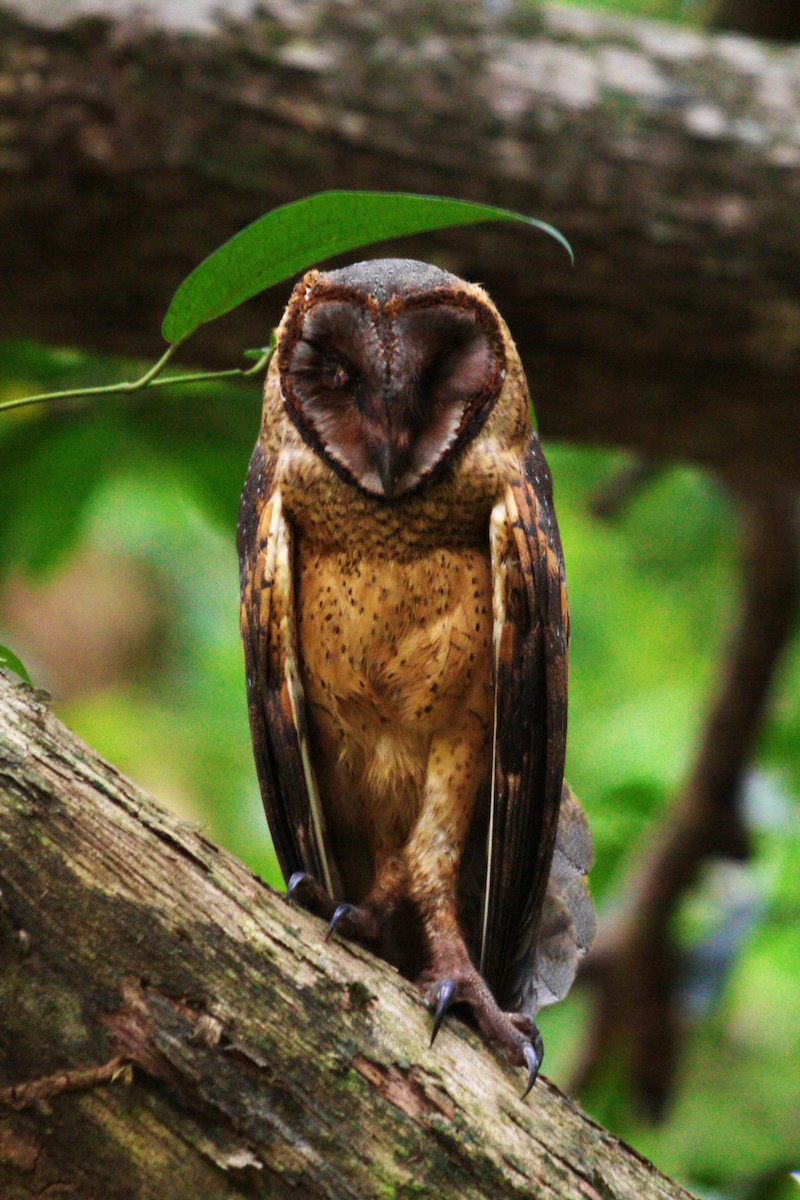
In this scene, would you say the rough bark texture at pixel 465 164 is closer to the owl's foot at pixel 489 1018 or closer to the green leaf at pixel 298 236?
the green leaf at pixel 298 236

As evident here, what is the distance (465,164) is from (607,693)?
3.01 metres

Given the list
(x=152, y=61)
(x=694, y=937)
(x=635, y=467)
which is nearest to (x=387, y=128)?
(x=152, y=61)

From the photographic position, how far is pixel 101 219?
14.2 ft

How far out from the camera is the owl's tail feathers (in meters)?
3.23

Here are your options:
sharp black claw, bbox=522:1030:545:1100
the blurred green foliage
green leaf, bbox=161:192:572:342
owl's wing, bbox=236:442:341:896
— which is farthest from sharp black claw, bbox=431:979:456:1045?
the blurred green foliage

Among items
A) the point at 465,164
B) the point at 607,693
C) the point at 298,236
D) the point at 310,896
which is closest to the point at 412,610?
the point at 310,896

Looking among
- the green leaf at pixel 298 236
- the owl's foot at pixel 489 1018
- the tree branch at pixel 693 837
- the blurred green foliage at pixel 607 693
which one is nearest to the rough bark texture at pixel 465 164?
the blurred green foliage at pixel 607 693

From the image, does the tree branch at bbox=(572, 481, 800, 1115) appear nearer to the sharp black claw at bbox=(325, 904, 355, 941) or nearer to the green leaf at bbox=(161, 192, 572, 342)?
the sharp black claw at bbox=(325, 904, 355, 941)

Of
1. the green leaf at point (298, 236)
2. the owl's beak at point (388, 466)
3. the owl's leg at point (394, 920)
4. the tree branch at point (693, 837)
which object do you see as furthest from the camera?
the tree branch at point (693, 837)

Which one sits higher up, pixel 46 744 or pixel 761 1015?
pixel 46 744

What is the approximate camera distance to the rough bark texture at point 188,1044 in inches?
78.6

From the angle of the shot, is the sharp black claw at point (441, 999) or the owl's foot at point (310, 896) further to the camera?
the owl's foot at point (310, 896)

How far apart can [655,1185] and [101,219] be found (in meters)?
3.14

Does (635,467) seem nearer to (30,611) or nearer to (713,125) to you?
(713,125)
